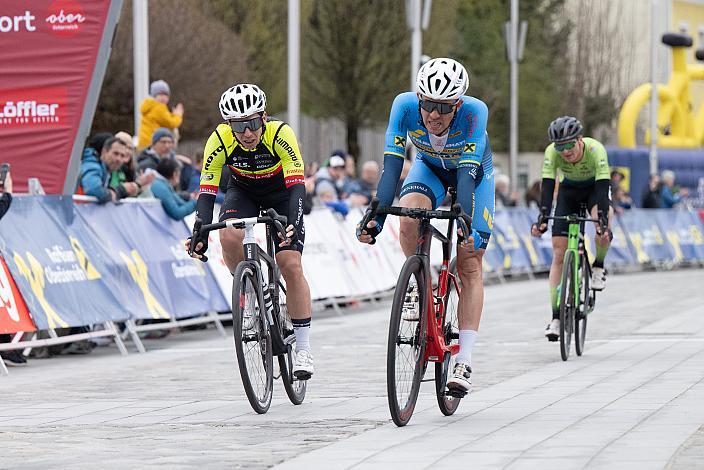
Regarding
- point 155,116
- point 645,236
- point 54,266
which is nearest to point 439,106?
point 54,266

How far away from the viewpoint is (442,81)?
29.0 feet

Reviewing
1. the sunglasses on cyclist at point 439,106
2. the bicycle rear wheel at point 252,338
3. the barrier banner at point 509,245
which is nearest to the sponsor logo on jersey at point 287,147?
the bicycle rear wheel at point 252,338

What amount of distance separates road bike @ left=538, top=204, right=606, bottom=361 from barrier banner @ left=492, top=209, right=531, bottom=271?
13.0 meters

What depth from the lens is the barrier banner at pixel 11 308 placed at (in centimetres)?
1259

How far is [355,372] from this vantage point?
1209 centimetres

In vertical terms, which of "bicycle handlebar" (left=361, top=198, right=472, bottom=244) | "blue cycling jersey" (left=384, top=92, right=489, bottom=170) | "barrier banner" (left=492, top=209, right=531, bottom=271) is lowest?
"barrier banner" (left=492, top=209, right=531, bottom=271)

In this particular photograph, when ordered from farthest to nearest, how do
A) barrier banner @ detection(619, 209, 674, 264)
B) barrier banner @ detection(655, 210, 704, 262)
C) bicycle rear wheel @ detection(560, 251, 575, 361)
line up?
1. barrier banner @ detection(655, 210, 704, 262)
2. barrier banner @ detection(619, 209, 674, 264)
3. bicycle rear wheel @ detection(560, 251, 575, 361)

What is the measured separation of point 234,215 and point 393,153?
1.40 m

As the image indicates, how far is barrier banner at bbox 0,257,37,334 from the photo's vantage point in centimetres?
1259

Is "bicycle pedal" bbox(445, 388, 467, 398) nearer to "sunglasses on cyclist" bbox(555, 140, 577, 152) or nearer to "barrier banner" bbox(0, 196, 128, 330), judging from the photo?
"sunglasses on cyclist" bbox(555, 140, 577, 152)

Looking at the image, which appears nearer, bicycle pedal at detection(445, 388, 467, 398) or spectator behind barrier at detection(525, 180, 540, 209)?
bicycle pedal at detection(445, 388, 467, 398)

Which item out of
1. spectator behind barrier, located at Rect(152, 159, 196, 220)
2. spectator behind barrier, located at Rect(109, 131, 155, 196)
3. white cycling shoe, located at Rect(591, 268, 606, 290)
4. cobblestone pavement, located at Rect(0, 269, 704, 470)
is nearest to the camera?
cobblestone pavement, located at Rect(0, 269, 704, 470)

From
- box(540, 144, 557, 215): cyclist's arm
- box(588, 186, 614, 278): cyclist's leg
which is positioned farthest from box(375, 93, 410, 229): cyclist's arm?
box(588, 186, 614, 278): cyclist's leg

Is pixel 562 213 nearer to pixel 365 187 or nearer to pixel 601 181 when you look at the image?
pixel 601 181
